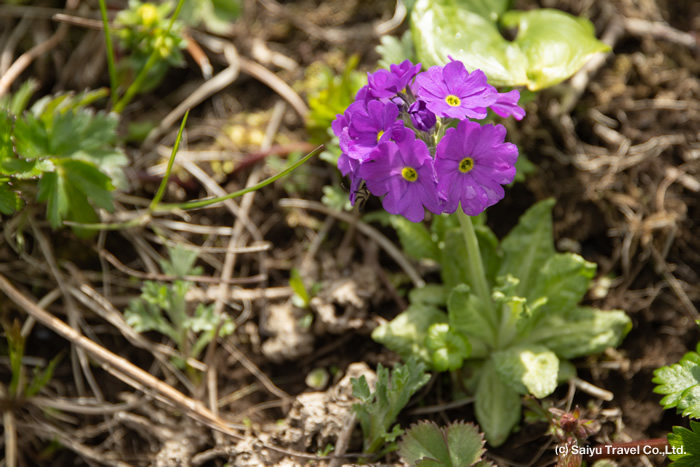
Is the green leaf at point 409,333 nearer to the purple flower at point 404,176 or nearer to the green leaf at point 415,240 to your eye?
the green leaf at point 415,240

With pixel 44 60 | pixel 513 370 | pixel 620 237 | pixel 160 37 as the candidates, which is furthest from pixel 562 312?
pixel 44 60

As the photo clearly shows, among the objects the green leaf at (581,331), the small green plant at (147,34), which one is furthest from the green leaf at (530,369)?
the small green plant at (147,34)

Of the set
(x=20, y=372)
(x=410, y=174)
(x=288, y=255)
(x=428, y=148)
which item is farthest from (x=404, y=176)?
(x=20, y=372)

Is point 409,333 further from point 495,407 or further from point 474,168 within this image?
point 474,168

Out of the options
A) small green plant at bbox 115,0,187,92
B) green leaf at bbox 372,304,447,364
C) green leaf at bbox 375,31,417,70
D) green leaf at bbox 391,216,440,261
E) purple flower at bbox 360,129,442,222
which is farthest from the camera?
small green plant at bbox 115,0,187,92

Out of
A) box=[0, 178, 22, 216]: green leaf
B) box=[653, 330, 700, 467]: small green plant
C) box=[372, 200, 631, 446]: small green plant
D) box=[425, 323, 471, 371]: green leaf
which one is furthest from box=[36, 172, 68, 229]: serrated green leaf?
box=[653, 330, 700, 467]: small green plant

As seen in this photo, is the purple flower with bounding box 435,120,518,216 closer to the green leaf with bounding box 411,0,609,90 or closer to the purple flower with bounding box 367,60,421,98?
the purple flower with bounding box 367,60,421,98
